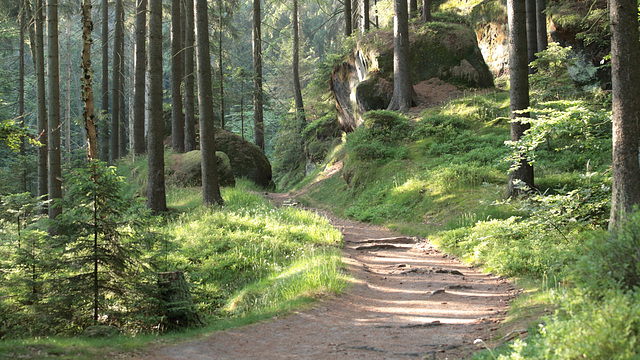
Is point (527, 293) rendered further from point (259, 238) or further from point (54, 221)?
point (54, 221)

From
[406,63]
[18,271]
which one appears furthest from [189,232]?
[406,63]

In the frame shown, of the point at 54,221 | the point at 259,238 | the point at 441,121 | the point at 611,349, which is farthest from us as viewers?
the point at 441,121

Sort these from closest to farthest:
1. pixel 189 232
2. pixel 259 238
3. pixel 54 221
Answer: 1. pixel 54 221
2. pixel 259 238
3. pixel 189 232

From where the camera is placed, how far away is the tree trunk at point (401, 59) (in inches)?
745

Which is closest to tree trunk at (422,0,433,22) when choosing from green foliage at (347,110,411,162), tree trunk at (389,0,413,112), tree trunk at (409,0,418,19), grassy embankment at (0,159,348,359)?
tree trunk at (409,0,418,19)

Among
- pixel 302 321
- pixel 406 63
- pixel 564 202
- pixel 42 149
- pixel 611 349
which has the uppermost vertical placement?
pixel 406 63

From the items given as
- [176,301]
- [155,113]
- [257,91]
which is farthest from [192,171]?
[176,301]

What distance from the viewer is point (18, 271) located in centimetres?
632

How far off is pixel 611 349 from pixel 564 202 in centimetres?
521

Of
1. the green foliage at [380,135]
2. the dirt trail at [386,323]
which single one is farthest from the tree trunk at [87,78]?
the green foliage at [380,135]

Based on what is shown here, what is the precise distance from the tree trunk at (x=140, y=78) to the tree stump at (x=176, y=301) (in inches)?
360

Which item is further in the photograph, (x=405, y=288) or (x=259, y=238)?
(x=259, y=238)

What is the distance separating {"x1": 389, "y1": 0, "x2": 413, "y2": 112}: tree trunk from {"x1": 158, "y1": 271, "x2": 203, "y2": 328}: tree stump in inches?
584

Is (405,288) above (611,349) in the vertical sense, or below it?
below
